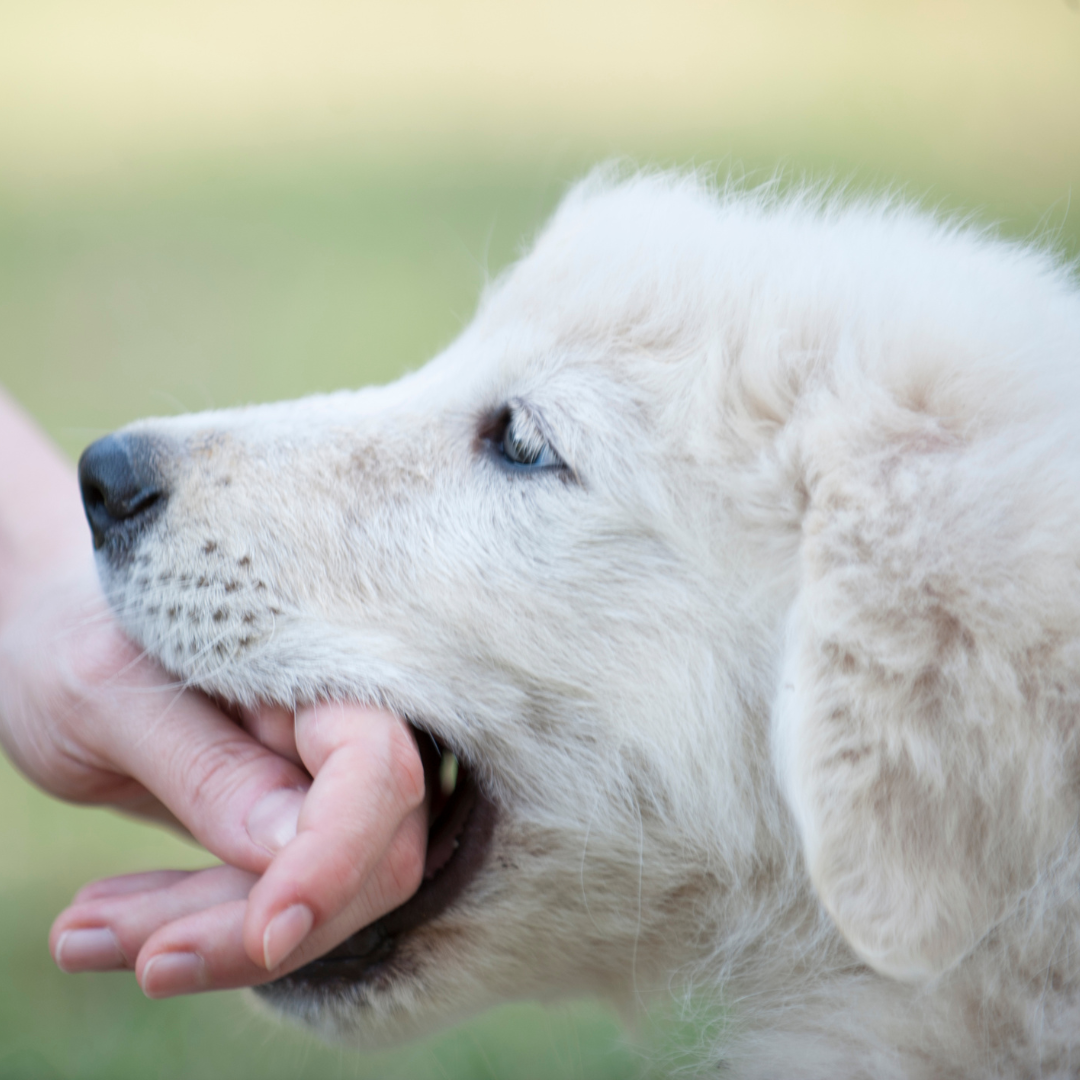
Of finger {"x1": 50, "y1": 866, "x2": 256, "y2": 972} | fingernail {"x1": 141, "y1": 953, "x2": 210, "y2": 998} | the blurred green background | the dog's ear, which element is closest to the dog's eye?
the dog's ear

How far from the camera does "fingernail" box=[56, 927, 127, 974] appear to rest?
186 centimetres

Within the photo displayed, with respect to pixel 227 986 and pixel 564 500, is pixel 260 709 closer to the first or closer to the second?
pixel 227 986

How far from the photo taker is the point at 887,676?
1693mm

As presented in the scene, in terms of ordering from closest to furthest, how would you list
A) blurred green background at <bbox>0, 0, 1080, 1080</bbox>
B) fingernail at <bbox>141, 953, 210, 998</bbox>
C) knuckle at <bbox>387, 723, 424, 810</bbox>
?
fingernail at <bbox>141, 953, 210, 998</bbox> → knuckle at <bbox>387, 723, 424, 810</bbox> → blurred green background at <bbox>0, 0, 1080, 1080</bbox>

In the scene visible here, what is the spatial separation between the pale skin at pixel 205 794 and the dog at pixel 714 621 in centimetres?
10

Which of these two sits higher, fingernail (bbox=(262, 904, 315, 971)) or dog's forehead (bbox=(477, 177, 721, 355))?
dog's forehead (bbox=(477, 177, 721, 355))

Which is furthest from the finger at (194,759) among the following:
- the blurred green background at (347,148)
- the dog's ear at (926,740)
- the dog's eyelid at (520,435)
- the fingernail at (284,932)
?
the blurred green background at (347,148)

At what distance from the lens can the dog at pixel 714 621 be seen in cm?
168

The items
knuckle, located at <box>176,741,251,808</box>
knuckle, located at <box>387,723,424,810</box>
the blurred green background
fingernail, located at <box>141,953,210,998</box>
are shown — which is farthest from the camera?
the blurred green background

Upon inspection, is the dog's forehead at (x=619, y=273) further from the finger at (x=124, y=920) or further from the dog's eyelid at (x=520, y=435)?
the finger at (x=124, y=920)

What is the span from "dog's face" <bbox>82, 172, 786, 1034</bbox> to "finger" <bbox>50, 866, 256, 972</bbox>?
335mm

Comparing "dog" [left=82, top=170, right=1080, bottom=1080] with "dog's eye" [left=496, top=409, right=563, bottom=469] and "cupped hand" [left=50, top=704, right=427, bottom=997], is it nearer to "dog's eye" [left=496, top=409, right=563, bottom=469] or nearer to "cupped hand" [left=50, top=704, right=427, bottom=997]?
"dog's eye" [left=496, top=409, right=563, bottom=469]

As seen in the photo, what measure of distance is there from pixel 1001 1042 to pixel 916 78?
10496 millimetres

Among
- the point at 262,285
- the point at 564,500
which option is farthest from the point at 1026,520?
the point at 262,285
